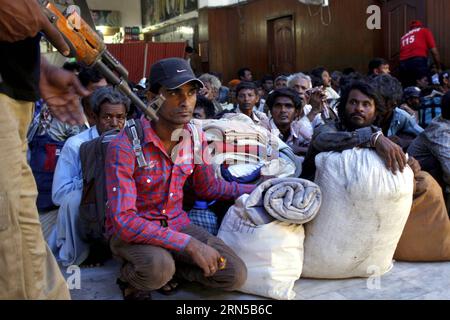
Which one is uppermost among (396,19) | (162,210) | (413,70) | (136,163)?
(396,19)

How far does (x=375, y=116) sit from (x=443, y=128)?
50cm

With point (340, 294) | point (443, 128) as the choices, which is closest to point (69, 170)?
point (340, 294)

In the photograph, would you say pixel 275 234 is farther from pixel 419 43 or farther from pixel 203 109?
pixel 419 43

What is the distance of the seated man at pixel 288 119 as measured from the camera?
4023 millimetres

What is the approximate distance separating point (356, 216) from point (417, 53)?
5221mm

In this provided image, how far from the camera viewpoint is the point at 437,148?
3.24 metres

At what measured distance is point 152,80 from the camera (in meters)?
2.47

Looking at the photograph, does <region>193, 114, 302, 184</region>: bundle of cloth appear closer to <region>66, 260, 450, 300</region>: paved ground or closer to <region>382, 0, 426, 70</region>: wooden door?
<region>66, 260, 450, 300</region>: paved ground

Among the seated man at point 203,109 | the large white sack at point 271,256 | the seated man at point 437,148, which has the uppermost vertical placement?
the seated man at point 203,109

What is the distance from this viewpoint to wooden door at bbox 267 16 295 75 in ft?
35.5
